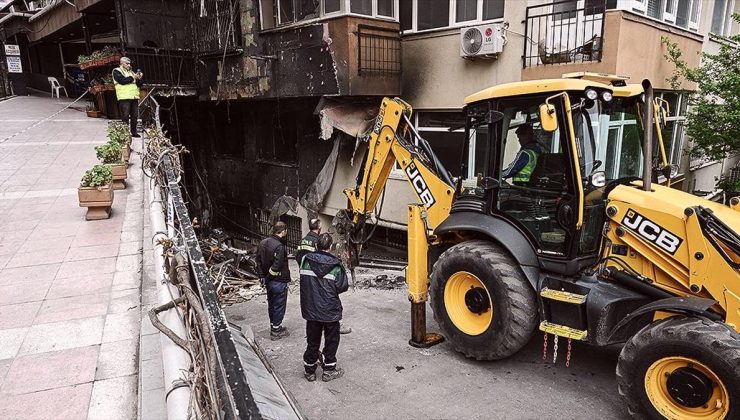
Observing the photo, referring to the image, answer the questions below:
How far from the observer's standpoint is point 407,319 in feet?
21.4

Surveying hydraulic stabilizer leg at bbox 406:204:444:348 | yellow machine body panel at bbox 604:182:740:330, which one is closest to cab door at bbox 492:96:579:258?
yellow machine body panel at bbox 604:182:740:330

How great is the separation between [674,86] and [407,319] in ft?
23.9

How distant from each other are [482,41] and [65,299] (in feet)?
24.9

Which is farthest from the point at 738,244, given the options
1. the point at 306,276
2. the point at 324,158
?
the point at 324,158

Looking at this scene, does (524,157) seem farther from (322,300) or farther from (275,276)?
(275,276)

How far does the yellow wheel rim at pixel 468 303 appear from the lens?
5.05m

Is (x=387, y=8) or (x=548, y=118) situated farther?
(x=387, y=8)

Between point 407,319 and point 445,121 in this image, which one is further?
point 445,121

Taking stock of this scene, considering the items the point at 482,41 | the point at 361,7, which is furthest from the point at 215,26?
the point at 482,41

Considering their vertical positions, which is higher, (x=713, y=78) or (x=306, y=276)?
(x=713, y=78)

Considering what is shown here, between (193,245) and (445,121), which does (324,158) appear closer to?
(445,121)

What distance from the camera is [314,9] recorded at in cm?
998

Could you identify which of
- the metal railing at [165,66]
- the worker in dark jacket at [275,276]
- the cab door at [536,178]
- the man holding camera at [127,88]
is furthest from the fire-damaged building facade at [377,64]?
the cab door at [536,178]

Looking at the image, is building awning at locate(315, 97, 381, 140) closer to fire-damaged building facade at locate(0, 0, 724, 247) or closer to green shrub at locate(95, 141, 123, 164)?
fire-damaged building facade at locate(0, 0, 724, 247)
